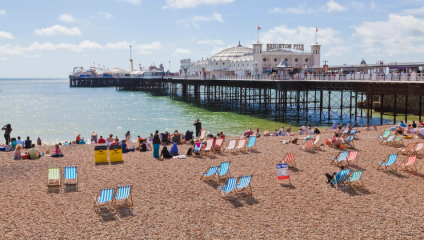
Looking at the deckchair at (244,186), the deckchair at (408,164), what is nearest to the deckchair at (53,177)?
the deckchair at (244,186)

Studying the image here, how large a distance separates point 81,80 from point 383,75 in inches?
4820

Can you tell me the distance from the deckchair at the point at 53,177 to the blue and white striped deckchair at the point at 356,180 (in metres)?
7.25

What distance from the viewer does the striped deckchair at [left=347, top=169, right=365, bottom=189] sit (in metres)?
9.50

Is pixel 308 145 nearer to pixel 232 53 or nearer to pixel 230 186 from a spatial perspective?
pixel 230 186

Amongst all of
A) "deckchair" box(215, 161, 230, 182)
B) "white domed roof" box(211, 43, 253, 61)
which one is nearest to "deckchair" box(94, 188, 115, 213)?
"deckchair" box(215, 161, 230, 182)

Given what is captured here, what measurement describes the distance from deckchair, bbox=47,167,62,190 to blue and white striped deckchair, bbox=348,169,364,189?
23.8 ft

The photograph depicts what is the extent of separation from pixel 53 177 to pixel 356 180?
763 centimetres

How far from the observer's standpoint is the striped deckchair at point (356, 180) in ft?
31.2

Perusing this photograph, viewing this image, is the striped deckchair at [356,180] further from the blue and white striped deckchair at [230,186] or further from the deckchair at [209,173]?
the deckchair at [209,173]

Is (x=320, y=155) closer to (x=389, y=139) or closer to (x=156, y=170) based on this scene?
(x=389, y=139)

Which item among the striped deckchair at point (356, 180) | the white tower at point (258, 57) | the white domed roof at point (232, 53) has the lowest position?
the striped deckchair at point (356, 180)

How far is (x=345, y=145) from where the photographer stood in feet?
47.3

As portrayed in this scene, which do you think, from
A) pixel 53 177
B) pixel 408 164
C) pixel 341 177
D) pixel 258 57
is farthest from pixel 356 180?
pixel 258 57

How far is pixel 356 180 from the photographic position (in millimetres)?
9898
